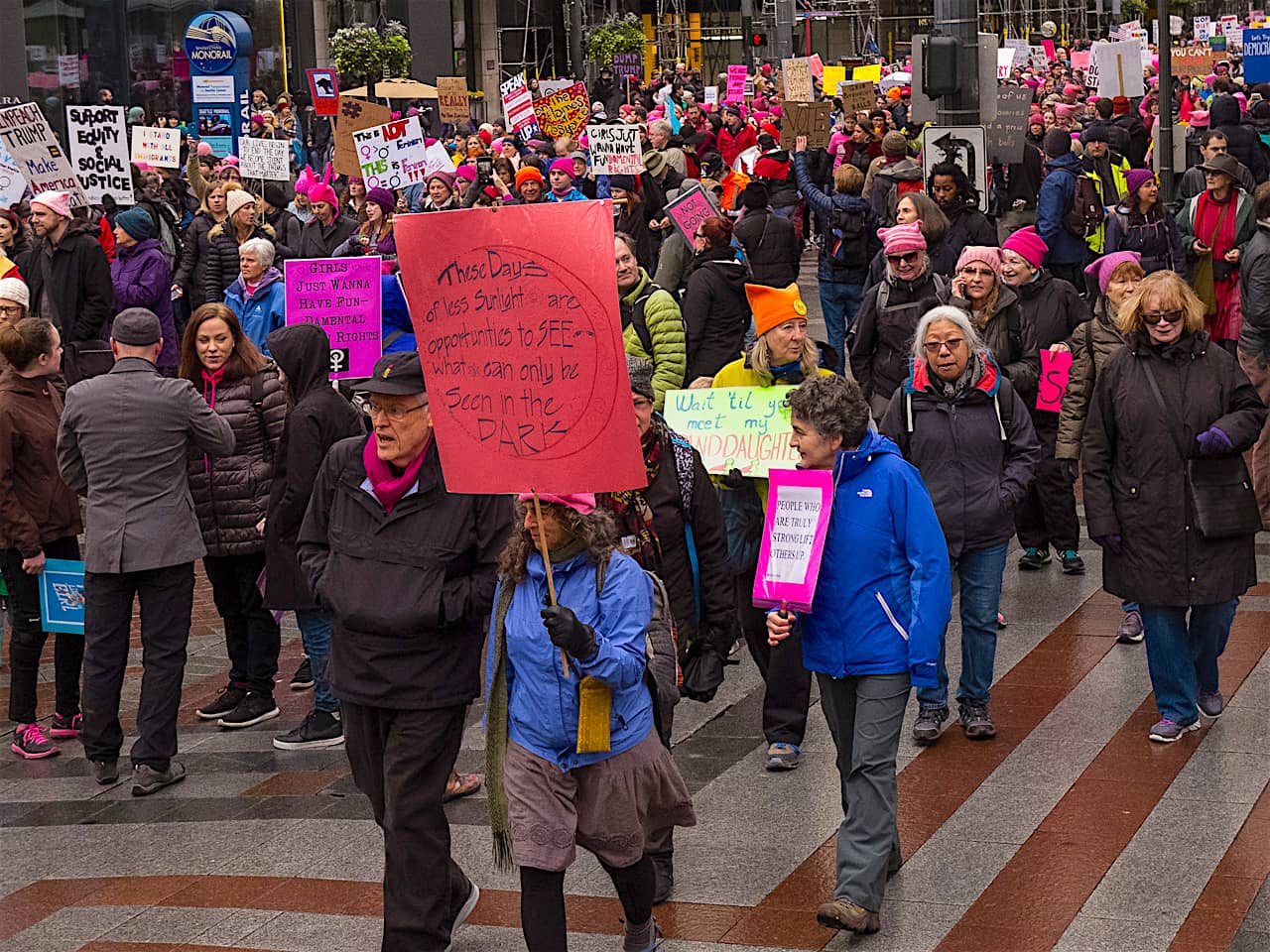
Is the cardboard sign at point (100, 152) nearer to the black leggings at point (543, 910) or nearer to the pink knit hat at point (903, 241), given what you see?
the pink knit hat at point (903, 241)

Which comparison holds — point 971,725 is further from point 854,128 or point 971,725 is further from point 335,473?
point 854,128

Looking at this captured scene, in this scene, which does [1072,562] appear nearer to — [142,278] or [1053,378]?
[1053,378]

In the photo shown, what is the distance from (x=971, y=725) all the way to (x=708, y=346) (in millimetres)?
3766

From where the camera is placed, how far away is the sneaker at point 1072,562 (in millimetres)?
10516

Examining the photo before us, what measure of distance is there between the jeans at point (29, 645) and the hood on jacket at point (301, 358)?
5.20ft

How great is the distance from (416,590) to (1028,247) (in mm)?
5272

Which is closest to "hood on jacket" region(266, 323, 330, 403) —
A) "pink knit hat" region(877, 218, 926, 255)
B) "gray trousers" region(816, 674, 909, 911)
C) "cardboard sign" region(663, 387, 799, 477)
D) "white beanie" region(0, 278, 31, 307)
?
"cardboard sign" region(663, 387, 799, 477)

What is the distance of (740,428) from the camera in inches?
303

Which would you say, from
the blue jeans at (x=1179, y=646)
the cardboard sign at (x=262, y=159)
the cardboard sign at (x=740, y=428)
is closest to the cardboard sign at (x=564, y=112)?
the cardboard sign at (x=262, y=159)

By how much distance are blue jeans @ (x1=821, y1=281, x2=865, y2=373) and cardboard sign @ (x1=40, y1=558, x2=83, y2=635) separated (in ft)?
26.8

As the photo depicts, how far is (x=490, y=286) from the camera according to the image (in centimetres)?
→ 510

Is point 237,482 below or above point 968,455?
below

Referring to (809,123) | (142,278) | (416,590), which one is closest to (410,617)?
(416,590)

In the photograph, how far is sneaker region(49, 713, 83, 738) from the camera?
8656 millimetres
